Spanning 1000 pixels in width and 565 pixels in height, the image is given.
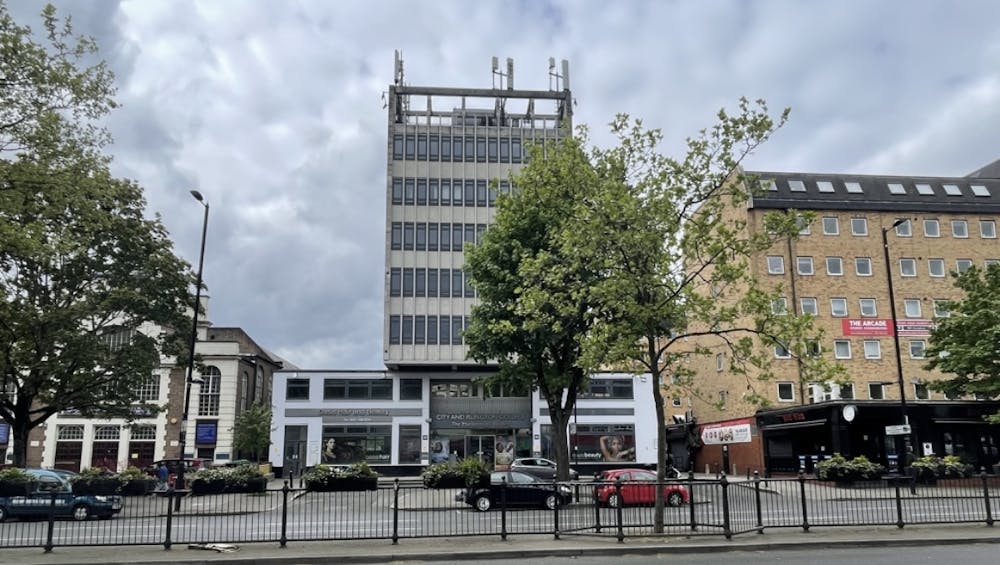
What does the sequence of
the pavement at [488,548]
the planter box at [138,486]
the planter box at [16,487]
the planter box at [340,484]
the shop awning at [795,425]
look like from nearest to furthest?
the pavement at [488,548] → the planter box at [16,487] → the planter box at [340,484] → the planter box at [138,486] → the shop awning at [795,425]

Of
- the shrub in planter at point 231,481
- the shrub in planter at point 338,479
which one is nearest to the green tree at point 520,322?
the shrub in planter at point 338,479

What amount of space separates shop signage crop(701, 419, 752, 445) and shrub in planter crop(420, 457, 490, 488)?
77.5 feet

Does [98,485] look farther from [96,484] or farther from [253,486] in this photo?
[253,486]

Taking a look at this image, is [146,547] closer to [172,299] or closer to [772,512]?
[772,512]

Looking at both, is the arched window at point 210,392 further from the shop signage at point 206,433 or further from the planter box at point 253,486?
the planter box at point 253,486

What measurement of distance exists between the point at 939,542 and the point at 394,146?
4342 centimetres

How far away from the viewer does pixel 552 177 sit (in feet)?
58.9

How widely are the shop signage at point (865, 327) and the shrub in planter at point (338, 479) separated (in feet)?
101

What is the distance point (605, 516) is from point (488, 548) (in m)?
3.10

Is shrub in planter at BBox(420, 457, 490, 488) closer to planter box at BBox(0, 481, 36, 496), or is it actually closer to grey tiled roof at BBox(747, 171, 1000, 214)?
planter box at BBox(0, 481, 36, 496)

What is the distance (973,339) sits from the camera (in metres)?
30.7

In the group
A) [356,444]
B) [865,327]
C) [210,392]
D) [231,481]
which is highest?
[865,327]

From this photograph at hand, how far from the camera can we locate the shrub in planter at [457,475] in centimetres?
2315

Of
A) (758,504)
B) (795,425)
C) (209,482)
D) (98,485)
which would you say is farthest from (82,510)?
(795,425)
